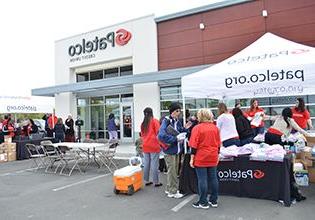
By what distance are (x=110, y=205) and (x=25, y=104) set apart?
47.7 feet

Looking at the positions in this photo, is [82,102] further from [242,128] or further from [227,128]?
[227,128]

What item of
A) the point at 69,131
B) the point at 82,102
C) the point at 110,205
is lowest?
the point at 110,205

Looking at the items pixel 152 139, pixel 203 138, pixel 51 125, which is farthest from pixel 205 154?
pixel 51 125

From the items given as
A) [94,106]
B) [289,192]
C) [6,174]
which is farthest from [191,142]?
[94,106]

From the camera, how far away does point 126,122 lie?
58.3ft

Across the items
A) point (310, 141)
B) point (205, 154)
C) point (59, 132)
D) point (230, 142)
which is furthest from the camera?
point (59, 132)

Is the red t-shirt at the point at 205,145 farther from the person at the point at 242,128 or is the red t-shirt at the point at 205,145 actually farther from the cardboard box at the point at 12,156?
the cardboard box at the point at 12,156

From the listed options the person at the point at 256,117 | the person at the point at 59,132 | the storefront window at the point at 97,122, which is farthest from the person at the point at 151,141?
the storefront window at the point at 97,122

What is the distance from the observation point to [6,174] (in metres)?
9.02

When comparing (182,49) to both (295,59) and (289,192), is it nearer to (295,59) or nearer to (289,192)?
(295,59)

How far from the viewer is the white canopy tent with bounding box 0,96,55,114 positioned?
55.5 feet

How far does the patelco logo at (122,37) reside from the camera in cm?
1664

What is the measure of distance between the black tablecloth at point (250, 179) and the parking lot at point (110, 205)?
0.47ft

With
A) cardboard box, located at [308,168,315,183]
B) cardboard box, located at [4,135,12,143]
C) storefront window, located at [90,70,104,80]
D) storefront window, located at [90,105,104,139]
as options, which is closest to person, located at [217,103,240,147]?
cardboard box, located at [308,168,315,183]
